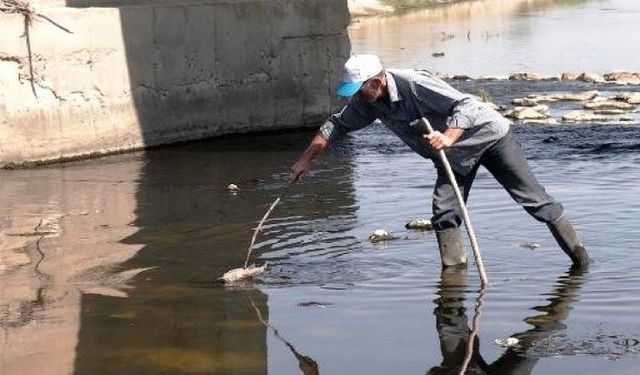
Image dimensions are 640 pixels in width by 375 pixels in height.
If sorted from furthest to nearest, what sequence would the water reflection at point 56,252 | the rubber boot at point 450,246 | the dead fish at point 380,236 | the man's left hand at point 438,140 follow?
the dead fish at point 380,236 → the rubber boot at point 450,246 → the man's left hand at point 438,140 → the water reflection at point 56,252

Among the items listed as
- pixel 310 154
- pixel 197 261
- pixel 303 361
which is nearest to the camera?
pixel 303 361

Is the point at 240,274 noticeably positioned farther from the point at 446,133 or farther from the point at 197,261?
the point at 446,133

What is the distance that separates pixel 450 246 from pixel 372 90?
1.22 meters

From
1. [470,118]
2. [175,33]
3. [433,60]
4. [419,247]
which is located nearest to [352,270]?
[419,247]

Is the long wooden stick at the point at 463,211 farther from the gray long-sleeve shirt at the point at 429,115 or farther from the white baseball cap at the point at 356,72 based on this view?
the white baseball cap at the point at 356,72

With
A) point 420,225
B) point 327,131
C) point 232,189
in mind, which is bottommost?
point 232,189

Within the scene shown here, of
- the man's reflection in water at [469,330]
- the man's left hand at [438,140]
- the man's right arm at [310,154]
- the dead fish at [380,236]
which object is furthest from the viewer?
the dead fish at [380,236]

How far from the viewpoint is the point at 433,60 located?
31.1 meters

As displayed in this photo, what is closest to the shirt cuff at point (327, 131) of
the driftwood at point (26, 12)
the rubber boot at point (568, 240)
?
the rubber boot at point (568, 240)

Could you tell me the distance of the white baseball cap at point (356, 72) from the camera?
26.3 ft

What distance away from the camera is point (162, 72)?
15.6 meters

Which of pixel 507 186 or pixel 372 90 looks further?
pixel 507 186

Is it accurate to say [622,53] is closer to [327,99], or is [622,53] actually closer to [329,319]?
[327,99]

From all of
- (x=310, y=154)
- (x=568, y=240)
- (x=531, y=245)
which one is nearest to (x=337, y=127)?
(x=310, y=154)
